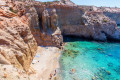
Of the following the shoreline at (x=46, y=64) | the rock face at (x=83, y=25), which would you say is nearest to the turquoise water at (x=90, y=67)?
the shoreline at (x=46, y=64)

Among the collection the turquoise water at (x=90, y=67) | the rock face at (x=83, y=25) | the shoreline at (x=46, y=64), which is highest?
the rock face at (x=83, y=25)

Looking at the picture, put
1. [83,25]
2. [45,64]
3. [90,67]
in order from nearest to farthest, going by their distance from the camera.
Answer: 1. [45,64]
2. [90,67]
3. [83,25]

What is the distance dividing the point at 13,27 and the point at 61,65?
1062 cm

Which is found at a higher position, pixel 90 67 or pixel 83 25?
pixel 83 25

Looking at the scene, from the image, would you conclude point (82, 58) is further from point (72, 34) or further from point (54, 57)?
point (72, 34)

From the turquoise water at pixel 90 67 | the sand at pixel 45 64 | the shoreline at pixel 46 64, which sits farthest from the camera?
the turquoise water at pixel 90 67

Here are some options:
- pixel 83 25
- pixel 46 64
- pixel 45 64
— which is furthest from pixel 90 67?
pixel 83 25

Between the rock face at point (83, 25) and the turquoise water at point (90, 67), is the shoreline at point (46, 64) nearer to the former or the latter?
the turquoise water at point (90, 67)

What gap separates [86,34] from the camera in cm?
3139

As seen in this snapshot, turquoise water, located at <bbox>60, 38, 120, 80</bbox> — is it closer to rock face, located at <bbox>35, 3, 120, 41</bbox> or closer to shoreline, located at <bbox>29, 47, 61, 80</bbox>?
shoreline, located at <bbox>29, 47, 61, 80</bbox>

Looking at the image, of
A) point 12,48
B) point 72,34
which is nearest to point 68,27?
point 72,34

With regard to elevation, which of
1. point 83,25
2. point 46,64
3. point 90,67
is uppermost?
point 83,25

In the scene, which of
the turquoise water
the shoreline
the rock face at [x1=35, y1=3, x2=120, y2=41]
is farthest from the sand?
the rock face at [x1=35, y1=3, x2=120, y2=41]

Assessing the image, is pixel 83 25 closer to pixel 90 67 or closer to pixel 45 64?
pixel 90 67
